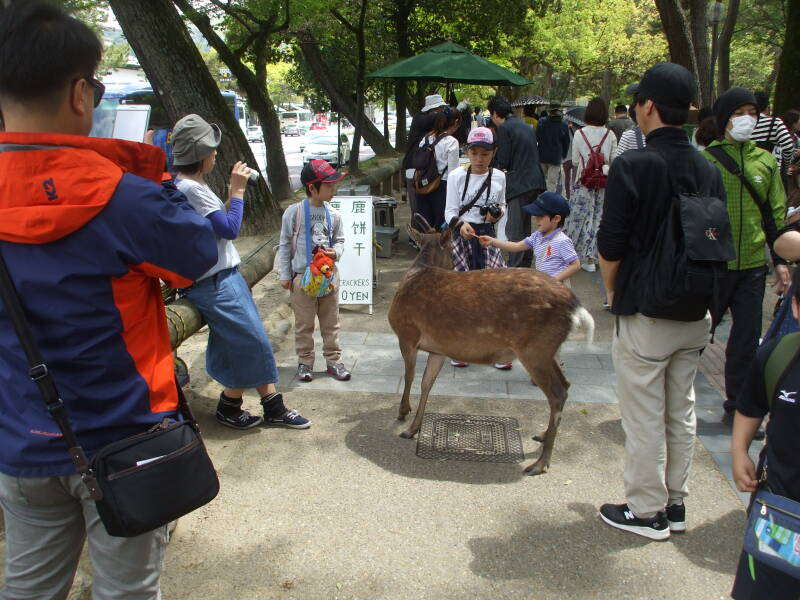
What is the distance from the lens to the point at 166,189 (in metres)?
1.79

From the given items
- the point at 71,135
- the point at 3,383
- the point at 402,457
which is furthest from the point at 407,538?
the point at 71,135

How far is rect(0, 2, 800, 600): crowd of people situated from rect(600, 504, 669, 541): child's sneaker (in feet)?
0.03

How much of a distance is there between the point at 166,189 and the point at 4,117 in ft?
1.39

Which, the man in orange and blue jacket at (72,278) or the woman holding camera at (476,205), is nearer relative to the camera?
the man in orange and blue jacket at (72,278)

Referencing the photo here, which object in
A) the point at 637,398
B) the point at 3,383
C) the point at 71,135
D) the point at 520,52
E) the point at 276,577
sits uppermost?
the point at 520,52

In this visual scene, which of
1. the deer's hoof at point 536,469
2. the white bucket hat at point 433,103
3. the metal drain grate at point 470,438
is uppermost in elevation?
the white bucket hat at point 433,103

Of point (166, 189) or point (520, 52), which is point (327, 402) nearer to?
point (166, 189)

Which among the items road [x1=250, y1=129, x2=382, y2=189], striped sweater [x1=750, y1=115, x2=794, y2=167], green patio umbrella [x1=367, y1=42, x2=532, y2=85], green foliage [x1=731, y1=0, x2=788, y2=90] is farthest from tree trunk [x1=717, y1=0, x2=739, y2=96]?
striped sweater [x1=750, y1=115, x2=794, y2=167]

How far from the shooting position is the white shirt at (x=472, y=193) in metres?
5.54

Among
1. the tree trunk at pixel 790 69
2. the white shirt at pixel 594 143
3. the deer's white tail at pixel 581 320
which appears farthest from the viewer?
the tree trunk at pixel 790 69

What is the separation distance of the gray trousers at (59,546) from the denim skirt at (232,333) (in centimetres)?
224

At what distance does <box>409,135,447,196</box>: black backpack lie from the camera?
323 inches

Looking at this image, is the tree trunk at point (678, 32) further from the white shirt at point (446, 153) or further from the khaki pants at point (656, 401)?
the khaki pants at point (656, 401)

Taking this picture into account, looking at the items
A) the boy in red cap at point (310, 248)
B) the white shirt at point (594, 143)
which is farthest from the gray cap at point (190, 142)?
the white shirt at point (594, 143)
